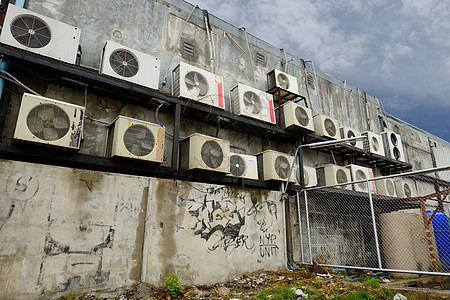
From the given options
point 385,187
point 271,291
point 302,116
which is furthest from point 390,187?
point 271,291

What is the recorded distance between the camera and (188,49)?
7.94 meters

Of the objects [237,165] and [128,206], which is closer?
[128,206]

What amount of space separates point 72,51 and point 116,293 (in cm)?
435

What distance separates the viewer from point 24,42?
4863 millimetres

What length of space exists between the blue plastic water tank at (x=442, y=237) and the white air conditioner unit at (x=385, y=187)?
1.84 m

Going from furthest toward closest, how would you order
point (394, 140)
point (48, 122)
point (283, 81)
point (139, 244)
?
point (394, 140), point (283, 81), point (139, 244), point (48, 122)

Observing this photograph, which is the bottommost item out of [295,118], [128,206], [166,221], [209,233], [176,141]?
[209,233]

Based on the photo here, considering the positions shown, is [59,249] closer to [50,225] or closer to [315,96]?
[50,225]

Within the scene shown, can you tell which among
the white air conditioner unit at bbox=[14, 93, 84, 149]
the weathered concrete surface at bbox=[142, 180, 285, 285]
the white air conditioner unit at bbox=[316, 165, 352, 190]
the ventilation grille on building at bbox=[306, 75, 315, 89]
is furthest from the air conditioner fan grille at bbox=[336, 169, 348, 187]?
the white air conditioner unit at bbox=[14, 93, 84, 149]

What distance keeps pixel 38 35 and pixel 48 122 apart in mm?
1746

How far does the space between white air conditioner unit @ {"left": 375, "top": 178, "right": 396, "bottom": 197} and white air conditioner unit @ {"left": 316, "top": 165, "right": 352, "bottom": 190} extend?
5.05 feet

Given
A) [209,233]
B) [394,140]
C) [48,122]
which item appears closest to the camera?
[48,122]

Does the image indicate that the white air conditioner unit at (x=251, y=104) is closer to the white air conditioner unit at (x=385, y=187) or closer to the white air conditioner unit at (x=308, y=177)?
the white air conditioner unit at (x=308, y=177)

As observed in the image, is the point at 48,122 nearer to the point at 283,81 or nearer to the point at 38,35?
the point at 38,35
